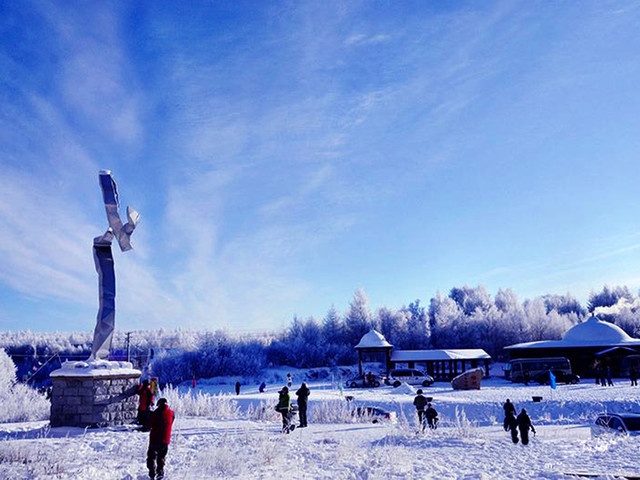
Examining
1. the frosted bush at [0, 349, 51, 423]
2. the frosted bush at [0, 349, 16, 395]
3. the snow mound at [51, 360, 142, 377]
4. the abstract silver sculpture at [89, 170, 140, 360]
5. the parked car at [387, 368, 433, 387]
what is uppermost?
the abstract silver sculpture at [89, 170, 140, 360]

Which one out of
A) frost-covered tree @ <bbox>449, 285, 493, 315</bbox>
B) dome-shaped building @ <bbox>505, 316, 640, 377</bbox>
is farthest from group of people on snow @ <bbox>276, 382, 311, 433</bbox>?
frost-covered tree @ <bbox>449, 285, 493, 315</bbox>

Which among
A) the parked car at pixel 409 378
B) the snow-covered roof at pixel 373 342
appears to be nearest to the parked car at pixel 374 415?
the parked car at pixel 409 378

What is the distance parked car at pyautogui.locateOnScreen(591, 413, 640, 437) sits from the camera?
14628 mm

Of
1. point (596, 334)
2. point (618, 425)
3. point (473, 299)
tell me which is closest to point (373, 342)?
point (596, 334)

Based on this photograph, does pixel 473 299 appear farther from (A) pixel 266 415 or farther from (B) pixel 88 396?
(B) pixel 88 396

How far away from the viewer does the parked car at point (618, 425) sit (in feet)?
48.0

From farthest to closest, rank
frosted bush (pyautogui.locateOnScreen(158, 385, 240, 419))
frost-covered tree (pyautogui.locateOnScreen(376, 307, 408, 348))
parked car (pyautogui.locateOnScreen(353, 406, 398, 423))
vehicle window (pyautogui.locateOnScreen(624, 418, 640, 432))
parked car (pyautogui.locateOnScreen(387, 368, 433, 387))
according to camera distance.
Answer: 1. frost-covered tree (pyautogui.locateOnScreen(376, 307, 408, 348))
2. parked car (pyautogui.locateOnScreen(387, 368, 433, 387))
3. parked car (pyautogui.locateOnScreen(353, 406, 398, 423))
4. frosted bush (pyautogui.locateOnScreen(158, 385, 240, 419))
5. vehicle window (pyautogui.locateOnScreen(624, 418, 640, 432))

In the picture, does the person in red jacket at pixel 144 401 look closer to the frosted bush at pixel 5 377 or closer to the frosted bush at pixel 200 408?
the frosted bush at pixel 200 408

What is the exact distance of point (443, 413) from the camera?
21.8m

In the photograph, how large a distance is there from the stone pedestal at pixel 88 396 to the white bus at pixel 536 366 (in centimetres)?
3277

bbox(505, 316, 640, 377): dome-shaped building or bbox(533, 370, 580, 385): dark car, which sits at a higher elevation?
bbox(505, 316, 640, 377): dome-shaped building

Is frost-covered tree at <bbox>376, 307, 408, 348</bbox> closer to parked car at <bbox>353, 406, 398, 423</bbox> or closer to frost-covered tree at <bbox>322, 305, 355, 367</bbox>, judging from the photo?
frost-covered tree at <bbox>322, 305, 355, 367</bbox>

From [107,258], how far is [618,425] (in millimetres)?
15878

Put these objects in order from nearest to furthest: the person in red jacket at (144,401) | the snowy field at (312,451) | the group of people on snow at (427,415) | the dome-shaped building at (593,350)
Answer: the snowy field at (312,451) < the person in red jacket at (144,401) < the group of people on snow at (427,415) < the dome-shaped building at (593,350)
